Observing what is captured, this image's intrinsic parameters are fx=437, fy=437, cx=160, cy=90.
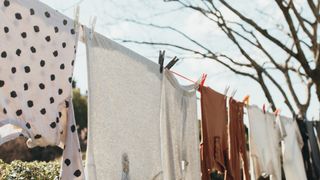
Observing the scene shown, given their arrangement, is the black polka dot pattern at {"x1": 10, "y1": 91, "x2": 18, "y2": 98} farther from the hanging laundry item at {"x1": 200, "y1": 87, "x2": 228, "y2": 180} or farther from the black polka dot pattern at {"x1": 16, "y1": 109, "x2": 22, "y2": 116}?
the hanging laundry item at {"x1": 200, "y1": 87, "x2": 228, "y2": 180}

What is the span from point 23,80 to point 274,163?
12.6ft

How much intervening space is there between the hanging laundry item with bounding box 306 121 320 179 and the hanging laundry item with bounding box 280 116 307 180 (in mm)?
214

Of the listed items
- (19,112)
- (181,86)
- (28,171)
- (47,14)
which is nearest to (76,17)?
(47,14)

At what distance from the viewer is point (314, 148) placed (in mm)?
6371

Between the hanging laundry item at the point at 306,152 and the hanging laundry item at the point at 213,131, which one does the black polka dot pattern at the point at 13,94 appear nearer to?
the hanging laundry item at the point at 213,131

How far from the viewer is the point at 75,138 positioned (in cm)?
253

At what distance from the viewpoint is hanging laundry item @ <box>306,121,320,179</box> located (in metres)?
6.36

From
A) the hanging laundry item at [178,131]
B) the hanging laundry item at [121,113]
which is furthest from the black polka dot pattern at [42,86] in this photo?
the hanging laundry item at [178,131]

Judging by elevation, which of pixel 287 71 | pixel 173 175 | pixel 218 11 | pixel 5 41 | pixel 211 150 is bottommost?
pixel 173 175

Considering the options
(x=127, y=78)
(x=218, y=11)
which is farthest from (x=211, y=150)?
(x=218, y=11)

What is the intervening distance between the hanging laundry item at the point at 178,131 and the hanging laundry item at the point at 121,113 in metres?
0.25

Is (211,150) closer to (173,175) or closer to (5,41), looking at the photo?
(173,175)

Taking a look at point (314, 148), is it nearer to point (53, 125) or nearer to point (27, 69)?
point (53, 125)

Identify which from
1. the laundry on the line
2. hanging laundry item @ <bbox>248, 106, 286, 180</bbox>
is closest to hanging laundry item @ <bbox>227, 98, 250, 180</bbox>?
the laundry on the line
